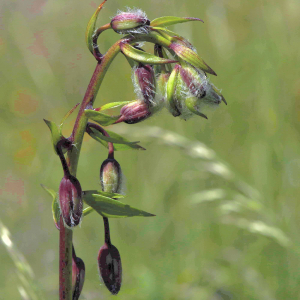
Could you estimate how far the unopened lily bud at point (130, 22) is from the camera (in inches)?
49.6

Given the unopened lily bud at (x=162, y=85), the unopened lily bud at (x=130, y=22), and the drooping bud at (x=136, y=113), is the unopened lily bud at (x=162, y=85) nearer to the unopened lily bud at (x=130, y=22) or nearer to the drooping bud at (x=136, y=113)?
the drooping bud at (x=136, y=113)

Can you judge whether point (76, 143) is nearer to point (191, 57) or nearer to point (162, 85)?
point (162, 85)

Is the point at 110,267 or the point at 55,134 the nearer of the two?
the point at 55,134

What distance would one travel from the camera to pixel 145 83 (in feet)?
4.17

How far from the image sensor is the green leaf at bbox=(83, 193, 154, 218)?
1367 millimetres

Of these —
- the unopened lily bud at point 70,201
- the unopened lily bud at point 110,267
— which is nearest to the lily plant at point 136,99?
the unopened lily bud at point 70,201

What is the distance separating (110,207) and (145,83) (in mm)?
473

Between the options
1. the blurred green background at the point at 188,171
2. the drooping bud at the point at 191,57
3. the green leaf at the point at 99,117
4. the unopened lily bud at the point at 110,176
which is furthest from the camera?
the blurred green background at the point at 188,171

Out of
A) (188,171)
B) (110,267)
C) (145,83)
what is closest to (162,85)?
(145,83)

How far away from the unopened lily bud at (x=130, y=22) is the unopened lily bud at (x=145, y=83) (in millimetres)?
124

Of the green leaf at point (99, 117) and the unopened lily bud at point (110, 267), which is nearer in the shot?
the green leaf at point (99, 117)

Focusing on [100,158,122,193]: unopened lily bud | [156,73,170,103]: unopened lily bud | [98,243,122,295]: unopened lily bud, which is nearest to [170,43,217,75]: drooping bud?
[156,73,170,103]: unopened lily bud

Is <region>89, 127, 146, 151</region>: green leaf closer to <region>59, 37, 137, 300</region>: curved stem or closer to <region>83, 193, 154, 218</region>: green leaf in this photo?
<region>59, 37, 137, 300</region>: curved stem

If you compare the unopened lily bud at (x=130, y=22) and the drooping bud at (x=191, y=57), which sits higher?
the unopened lily bud at (x=130, y=22)
